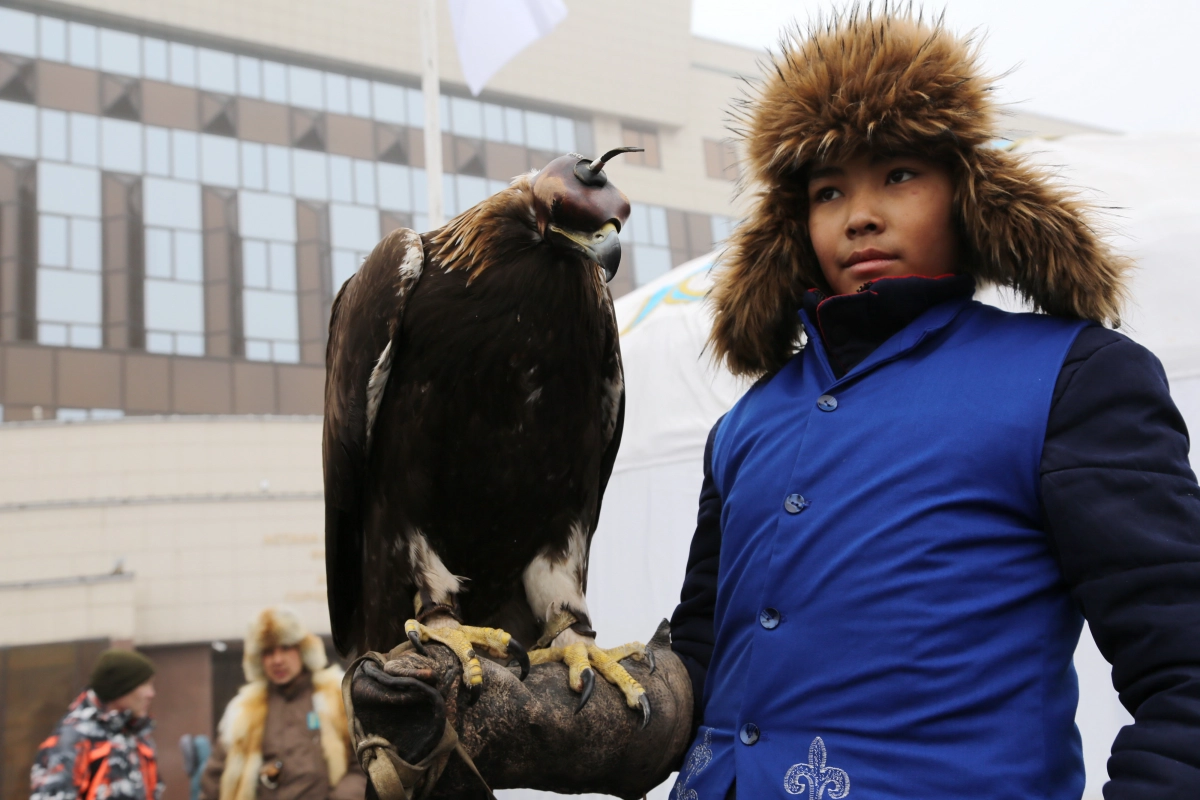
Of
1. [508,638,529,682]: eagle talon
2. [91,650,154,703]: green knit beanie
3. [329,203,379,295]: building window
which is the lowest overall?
[91,650,154,703]: green knit beanie

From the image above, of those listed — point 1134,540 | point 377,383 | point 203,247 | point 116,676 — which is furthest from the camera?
point 203,247

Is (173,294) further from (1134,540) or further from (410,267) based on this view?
(1134,540)

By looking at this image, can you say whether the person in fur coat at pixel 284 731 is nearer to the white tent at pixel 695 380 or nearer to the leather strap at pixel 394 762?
the white tent at pixel 695 380

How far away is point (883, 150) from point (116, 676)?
16.6ft

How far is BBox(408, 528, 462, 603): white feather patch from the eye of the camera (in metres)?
2.54

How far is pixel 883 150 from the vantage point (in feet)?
5.61

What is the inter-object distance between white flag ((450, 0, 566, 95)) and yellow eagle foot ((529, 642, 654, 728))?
19.4 feet

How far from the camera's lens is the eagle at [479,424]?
8.23 ft

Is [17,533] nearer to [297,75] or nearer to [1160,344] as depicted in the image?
[297,75]

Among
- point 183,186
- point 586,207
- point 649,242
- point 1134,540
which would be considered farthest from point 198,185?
point 1134,540

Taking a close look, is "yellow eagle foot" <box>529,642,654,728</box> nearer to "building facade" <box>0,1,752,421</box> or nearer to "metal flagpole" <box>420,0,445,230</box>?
"metal flagpole" <box>420,0,445,230</box>

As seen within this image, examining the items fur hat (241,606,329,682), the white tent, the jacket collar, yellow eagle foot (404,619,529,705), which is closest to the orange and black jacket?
fur hat (241,606,329,682)

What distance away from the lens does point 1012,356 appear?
1.54m

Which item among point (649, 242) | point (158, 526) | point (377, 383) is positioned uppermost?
point (649, 242)
